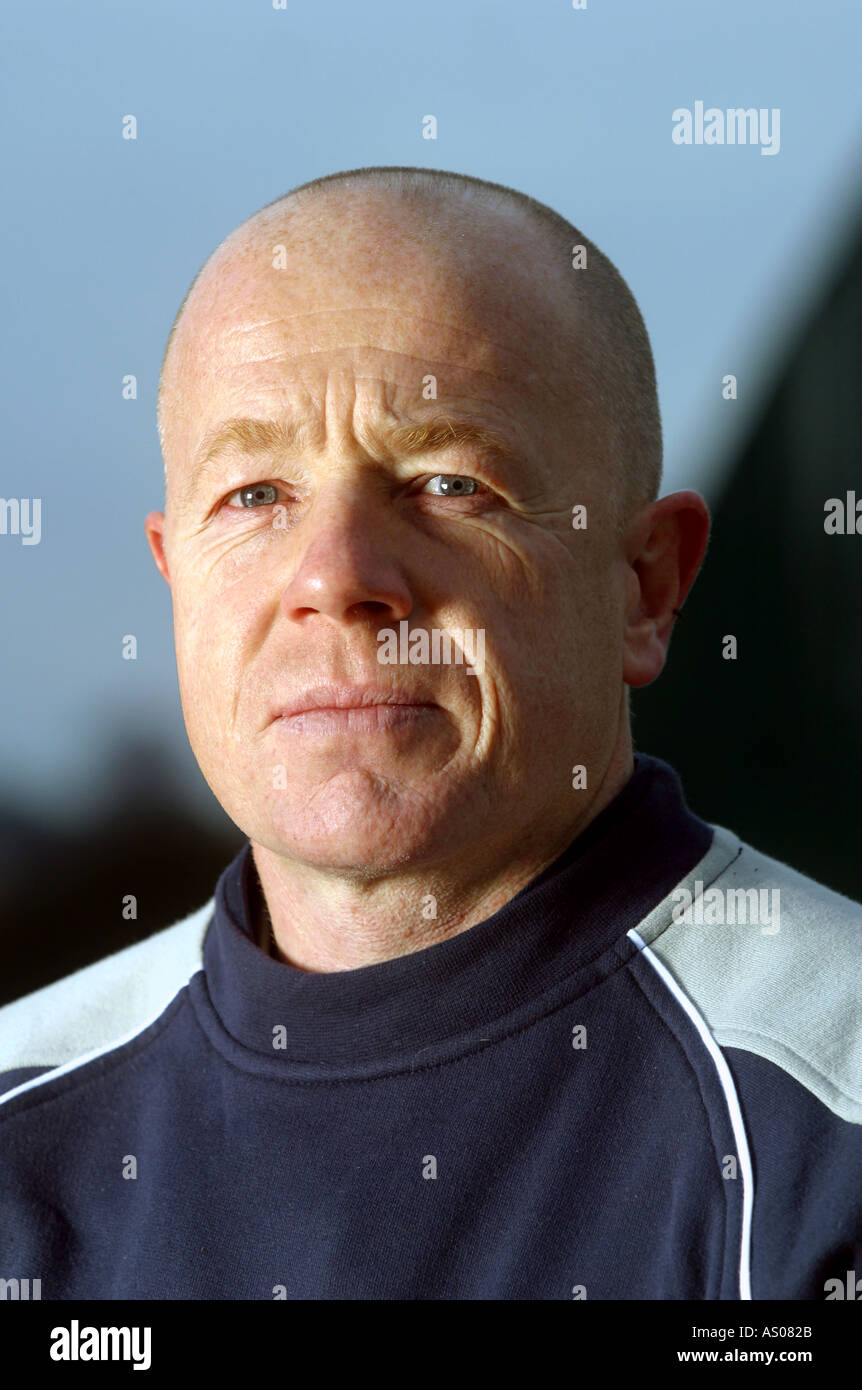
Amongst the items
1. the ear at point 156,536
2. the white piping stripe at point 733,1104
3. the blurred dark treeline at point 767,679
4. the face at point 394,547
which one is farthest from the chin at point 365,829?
the blurred dark treeline at point 767,679

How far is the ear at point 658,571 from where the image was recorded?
7.47 feet

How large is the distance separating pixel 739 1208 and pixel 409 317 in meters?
1.26

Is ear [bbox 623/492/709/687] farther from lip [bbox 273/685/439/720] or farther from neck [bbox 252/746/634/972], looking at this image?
lip [bbox 273/685/439/720]

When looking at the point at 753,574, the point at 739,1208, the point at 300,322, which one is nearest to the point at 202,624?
the point at 300,322

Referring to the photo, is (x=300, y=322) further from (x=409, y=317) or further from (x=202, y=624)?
(x=202, y=624)

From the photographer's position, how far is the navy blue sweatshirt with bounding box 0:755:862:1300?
174 centimetres

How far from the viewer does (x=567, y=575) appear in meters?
2.09

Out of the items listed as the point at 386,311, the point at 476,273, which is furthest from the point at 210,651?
the point at 476,273

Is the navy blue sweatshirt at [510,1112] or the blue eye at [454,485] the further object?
the blue eye at [454,485]

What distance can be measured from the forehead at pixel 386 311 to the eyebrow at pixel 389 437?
0.03m

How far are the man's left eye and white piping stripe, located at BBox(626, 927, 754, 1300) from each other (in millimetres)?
824

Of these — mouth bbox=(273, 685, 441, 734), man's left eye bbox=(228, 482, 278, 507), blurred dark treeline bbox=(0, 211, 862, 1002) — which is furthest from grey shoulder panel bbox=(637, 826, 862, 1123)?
blurred dark treeline bbox=(0, 211, 862, 1002)

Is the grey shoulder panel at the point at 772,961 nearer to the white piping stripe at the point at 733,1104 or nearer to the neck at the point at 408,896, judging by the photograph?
the white piping stripe at the point at 733,1104

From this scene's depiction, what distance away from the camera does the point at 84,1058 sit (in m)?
2.32
